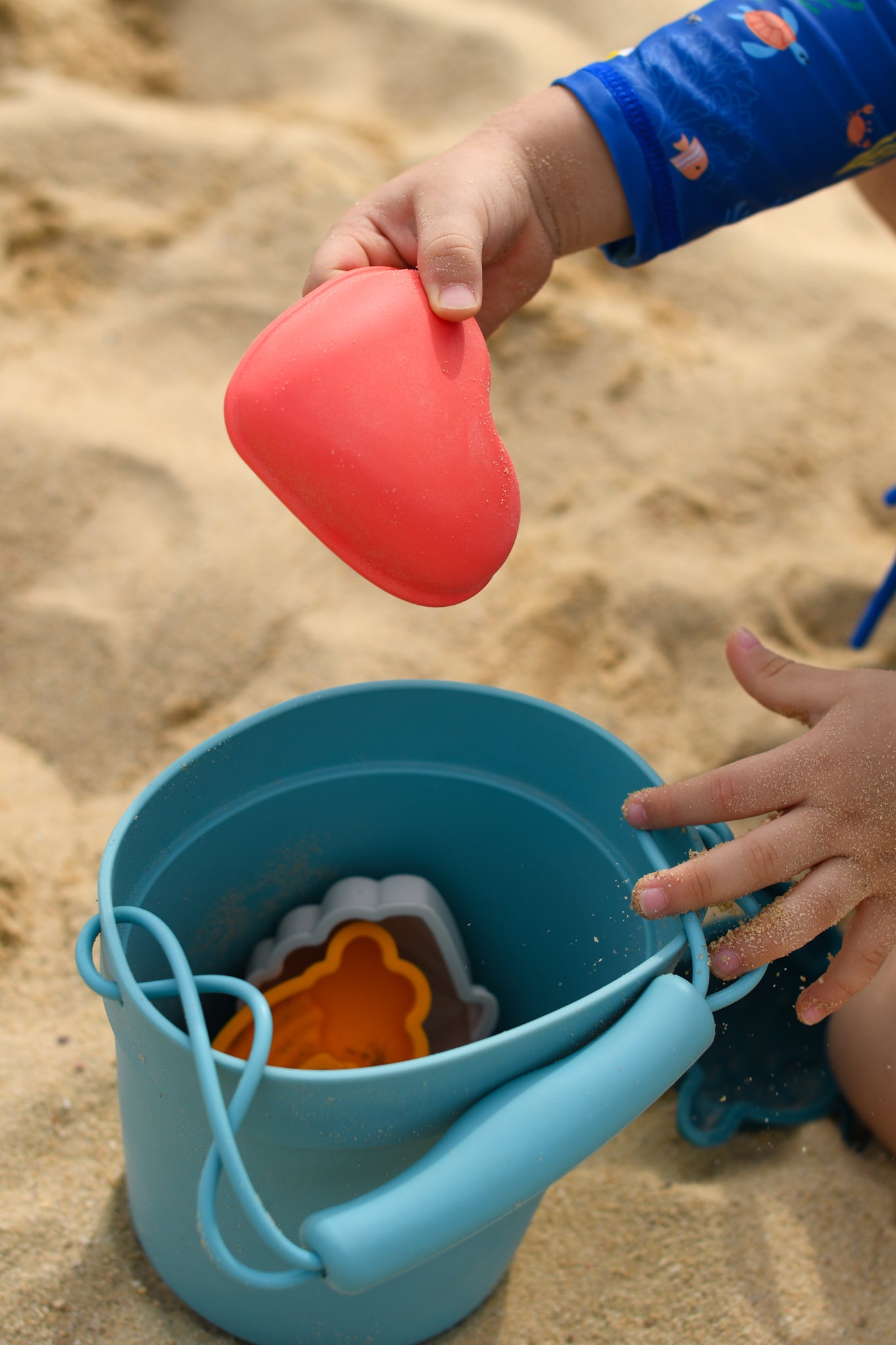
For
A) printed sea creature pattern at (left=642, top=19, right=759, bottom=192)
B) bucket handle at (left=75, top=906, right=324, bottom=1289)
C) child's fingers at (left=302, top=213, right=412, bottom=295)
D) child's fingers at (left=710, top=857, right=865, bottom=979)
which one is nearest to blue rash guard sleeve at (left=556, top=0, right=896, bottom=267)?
printed sea creature pattern at (left=642, top=19, right=759, bottom=192)

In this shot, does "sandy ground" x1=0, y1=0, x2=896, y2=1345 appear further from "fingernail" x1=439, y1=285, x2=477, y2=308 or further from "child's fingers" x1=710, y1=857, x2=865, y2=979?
"fingernail" x1=439, y1=285, x2=477, y2=308

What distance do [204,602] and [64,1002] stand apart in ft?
1.52

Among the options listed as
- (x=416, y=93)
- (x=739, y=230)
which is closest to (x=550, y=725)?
(x=739, y=230)

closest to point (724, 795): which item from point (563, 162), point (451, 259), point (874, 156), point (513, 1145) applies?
point (513, 1145)

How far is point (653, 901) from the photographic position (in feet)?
2.03

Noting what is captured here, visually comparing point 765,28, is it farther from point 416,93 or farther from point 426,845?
point 416,93

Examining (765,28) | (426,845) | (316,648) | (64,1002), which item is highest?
(765,28)

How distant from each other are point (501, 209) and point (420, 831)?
1.61ft

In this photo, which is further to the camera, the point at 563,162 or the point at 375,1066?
the point at 563,162

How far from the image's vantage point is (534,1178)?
0.52m

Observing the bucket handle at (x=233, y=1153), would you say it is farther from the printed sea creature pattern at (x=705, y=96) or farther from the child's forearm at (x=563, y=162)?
the printed sea creature pattern at (x=705, y=96)

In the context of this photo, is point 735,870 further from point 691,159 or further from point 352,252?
point 691,159

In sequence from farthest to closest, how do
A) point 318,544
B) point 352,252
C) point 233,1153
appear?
point 318,544 < point 352,252 < point 233,1153

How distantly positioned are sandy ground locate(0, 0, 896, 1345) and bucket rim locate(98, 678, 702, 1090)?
0.98 feet
